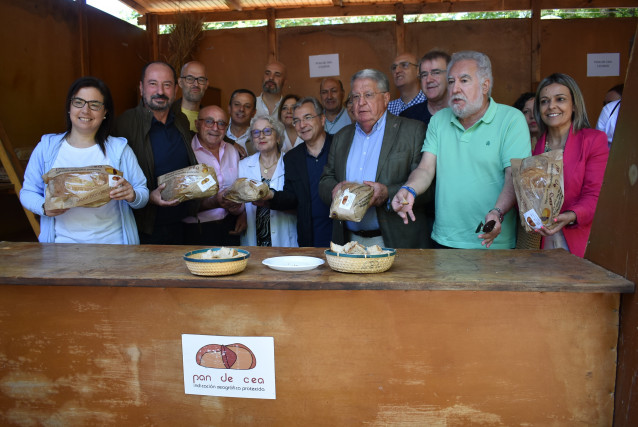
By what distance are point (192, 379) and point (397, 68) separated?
3.23 metres

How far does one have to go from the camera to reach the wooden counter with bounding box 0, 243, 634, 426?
6.63 ft

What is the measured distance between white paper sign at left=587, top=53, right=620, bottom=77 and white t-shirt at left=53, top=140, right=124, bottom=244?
5.19m

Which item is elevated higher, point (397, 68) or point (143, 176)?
point (397, 68)

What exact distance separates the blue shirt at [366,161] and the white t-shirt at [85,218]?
1.45 metres

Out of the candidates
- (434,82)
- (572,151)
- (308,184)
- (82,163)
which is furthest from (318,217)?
(572,151)

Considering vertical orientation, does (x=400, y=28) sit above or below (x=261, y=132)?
above

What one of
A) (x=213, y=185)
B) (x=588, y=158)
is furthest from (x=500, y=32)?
(x=213, y=185)

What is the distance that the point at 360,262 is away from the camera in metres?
2.10

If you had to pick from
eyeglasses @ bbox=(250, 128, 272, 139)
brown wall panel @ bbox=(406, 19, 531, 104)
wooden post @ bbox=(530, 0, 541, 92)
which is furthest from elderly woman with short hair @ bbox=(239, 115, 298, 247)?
wooden post @ bbox=(530, 0, 541, 92)

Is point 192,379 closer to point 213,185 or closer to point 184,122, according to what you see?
point 213,185

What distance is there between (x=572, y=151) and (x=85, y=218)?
2822 mm

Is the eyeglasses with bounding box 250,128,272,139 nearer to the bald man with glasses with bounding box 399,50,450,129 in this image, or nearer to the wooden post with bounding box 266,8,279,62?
the bald man with glasses with bounding box 399,50,450,129

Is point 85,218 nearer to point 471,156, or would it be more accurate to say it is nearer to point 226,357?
point 226,357

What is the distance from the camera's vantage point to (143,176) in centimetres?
330
